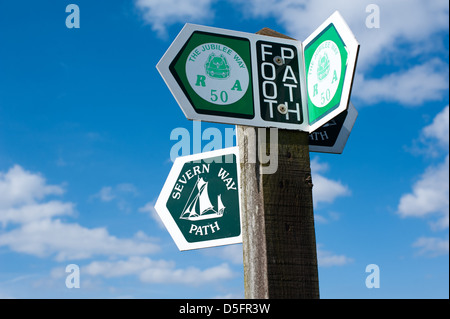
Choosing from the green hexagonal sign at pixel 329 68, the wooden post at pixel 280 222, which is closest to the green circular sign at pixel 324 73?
the green hexagonal sign at pixel 329 68

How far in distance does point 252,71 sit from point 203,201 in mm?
1072

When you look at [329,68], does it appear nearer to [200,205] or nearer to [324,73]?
[324,73]

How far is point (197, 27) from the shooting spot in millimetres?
2820

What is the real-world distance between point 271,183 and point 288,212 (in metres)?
0.16

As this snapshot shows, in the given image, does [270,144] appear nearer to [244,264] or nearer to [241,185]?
[241,185]

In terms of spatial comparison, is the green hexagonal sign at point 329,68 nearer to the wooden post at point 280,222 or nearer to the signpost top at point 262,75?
the signpost top at point 262,75

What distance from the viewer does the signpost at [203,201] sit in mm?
3434

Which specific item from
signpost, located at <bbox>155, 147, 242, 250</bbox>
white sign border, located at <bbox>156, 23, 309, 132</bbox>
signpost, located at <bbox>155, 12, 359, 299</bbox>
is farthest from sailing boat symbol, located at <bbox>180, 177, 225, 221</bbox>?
white sign border, located at <bbox>156, 23, 309, 132</bbox>

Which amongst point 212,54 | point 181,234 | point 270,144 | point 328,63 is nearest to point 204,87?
point 212,54

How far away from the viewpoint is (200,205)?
358cm

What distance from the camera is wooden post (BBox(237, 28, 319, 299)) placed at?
257 centimetres

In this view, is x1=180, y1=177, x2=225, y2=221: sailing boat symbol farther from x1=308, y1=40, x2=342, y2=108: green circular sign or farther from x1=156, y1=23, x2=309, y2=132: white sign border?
x1=308, y1=40, x2=342, y2=108: green circular sign

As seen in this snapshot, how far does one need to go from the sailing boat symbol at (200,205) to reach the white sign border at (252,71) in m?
0.89

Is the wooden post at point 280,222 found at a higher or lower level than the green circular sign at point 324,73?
lower
